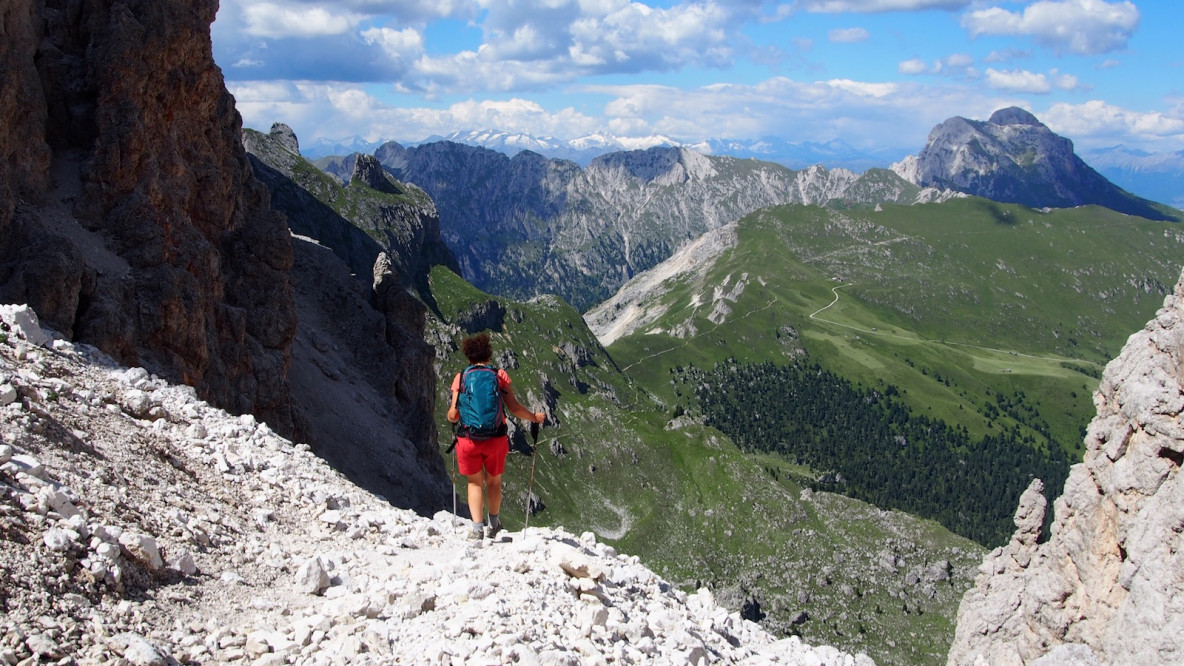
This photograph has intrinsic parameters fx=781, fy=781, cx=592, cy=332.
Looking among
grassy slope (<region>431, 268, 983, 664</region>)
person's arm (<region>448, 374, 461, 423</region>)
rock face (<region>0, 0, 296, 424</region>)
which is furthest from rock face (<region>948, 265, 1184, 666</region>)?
grassy slope (<region>431, 268, 983, 664</region>)

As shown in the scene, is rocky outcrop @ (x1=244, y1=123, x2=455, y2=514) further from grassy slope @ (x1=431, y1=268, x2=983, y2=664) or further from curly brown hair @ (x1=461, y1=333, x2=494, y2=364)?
grassy slope @ (x1=431, y1=268, x2=983, y2=664)

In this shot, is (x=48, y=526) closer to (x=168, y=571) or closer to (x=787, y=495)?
(x=168, y=571)

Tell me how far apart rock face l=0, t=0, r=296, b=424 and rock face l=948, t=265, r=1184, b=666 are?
3792 centimetres

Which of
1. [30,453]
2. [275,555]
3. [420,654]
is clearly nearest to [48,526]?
[30,453]

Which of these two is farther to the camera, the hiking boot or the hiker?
the hiking boot

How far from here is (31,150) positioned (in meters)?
32.2

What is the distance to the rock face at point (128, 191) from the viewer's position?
95.9 feet

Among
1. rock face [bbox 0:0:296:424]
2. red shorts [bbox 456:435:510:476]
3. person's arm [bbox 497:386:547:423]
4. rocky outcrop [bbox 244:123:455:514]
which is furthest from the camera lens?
rocky outcrop [bbox 244:123:455:514]

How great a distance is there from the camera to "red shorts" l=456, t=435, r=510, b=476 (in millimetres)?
19031

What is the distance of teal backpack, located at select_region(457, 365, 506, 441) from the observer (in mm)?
18672

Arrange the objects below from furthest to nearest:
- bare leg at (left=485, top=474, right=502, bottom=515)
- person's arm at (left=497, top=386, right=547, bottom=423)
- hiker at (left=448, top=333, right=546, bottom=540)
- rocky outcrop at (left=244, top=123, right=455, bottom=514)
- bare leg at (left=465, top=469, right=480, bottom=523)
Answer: rocky outcrop at (left=244, top=123, right=455, bottom=514) < bare leg at (left=485, top=474, right=502, bottom=515) < bare leg at (left=465, top=469, right=480, bottom=523) < hiker at (left=448, top=333, right=546, bottom=540) < person's arm at (left=497, top=386, right=547, bottom=423)

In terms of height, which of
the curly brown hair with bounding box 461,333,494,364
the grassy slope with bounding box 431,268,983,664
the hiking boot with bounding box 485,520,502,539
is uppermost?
the curly brown hair with bounding box 461,333,494,364

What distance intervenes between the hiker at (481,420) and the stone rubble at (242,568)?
56.0 inches

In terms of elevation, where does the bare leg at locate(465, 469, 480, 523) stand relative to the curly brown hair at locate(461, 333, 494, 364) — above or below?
→ below
